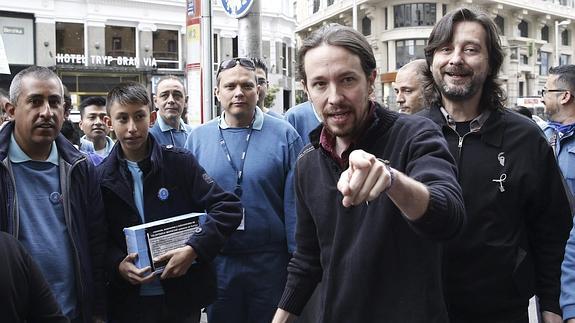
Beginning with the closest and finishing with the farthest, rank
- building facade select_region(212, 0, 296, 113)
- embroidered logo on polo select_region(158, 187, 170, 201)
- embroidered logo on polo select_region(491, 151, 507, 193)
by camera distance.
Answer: embroidered logo on polo select_region(491, 151, 507, 193)
embroidered logo on polo select_region(158, 187, 170, 201)
building facade select_region(212, 0, 296, 113)

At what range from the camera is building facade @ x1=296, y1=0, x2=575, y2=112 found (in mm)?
44188

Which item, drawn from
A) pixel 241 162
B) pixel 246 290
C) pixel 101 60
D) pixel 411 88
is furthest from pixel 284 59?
pixel 246 290

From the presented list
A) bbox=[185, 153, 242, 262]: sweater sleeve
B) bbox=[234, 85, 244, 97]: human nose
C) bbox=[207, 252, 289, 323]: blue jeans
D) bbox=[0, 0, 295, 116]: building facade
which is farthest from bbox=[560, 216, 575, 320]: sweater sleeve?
bbox=[0, 0, 295, 116]: building facade

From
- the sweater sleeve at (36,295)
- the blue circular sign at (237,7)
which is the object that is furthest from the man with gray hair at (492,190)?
the blue circular sign at (237,7)

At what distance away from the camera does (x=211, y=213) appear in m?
3.44

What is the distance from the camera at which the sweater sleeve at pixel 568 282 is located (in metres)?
2.31

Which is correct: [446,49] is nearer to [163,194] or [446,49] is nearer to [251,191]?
[251,191]

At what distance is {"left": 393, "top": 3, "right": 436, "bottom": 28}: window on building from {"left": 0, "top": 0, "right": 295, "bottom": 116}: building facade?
16.8 meters

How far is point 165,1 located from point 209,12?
25.1 m

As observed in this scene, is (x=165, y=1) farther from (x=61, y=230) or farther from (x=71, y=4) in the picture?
(x=61, y=230)

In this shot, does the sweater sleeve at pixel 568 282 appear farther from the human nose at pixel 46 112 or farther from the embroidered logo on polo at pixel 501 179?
the human nose at pixel 46 112

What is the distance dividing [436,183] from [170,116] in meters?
4.09

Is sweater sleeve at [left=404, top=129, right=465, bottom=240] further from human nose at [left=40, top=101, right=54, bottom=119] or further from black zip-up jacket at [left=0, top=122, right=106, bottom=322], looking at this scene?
human nose at [left=40, top=101, right=54, bottom=119]

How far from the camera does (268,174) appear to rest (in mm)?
3975
